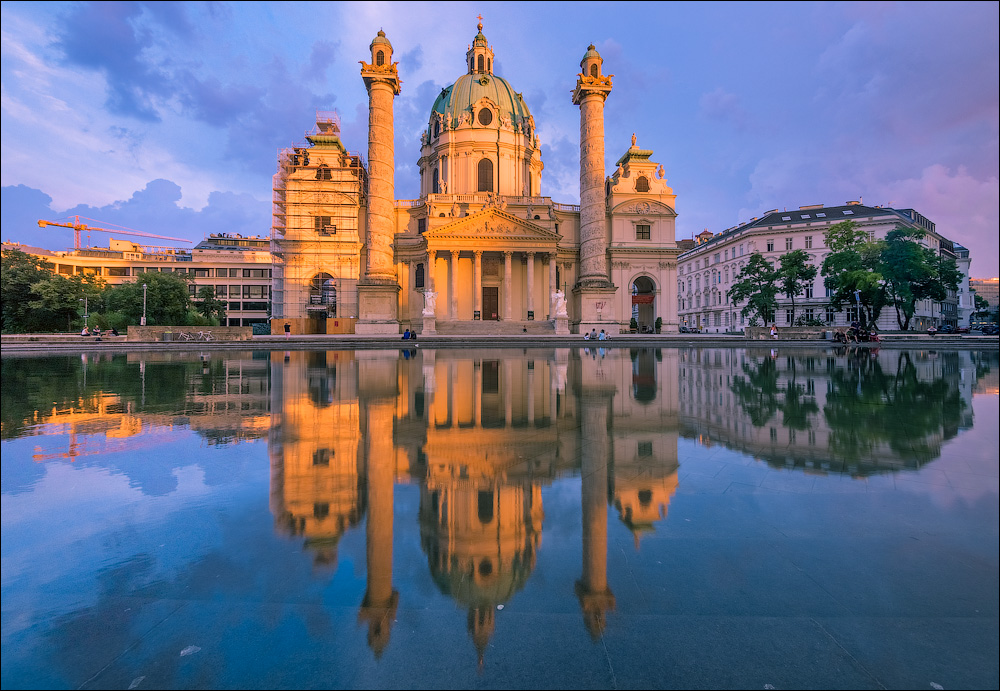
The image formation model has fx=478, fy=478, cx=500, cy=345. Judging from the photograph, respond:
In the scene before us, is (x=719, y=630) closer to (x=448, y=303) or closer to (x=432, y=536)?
(x=432, y=536)

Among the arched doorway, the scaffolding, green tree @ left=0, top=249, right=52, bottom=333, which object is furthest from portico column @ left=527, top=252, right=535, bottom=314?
green tree @ left=0, top=249, right=52, bottom=333

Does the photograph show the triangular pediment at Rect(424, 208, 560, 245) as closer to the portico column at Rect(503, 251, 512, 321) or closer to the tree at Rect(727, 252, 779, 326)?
the portico column at Rect(503, 251, 512, 321)

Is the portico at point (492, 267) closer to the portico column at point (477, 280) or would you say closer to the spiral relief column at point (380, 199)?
the portico column at point (477, 280)

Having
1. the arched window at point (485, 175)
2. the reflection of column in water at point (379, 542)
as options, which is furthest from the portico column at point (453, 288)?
the reflection of column in water at point (379, 542)

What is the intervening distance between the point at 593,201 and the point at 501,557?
45.5 meters

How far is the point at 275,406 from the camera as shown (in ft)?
26.9

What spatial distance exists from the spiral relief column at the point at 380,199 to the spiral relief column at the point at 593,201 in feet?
55.3

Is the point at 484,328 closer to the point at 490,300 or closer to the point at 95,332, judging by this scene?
the point at 490,300

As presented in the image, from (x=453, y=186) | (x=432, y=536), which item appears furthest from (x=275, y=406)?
(x=453, y=186)

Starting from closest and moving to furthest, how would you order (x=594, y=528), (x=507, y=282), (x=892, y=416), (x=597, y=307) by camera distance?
(x=594, y=528)
(x=892, y=416)
(x=597, y=307)
(x=507, y=282)

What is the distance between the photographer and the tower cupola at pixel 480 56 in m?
61.3

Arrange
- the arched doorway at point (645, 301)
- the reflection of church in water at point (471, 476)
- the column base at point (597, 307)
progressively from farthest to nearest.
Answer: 1. the arched doorway at point (645, 301)
2. the column base at point (597, 307)
3. the reflection of church in water at point (471, 476)

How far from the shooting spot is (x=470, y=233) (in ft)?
148

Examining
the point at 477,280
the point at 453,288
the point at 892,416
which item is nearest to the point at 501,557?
the point at 892,416
